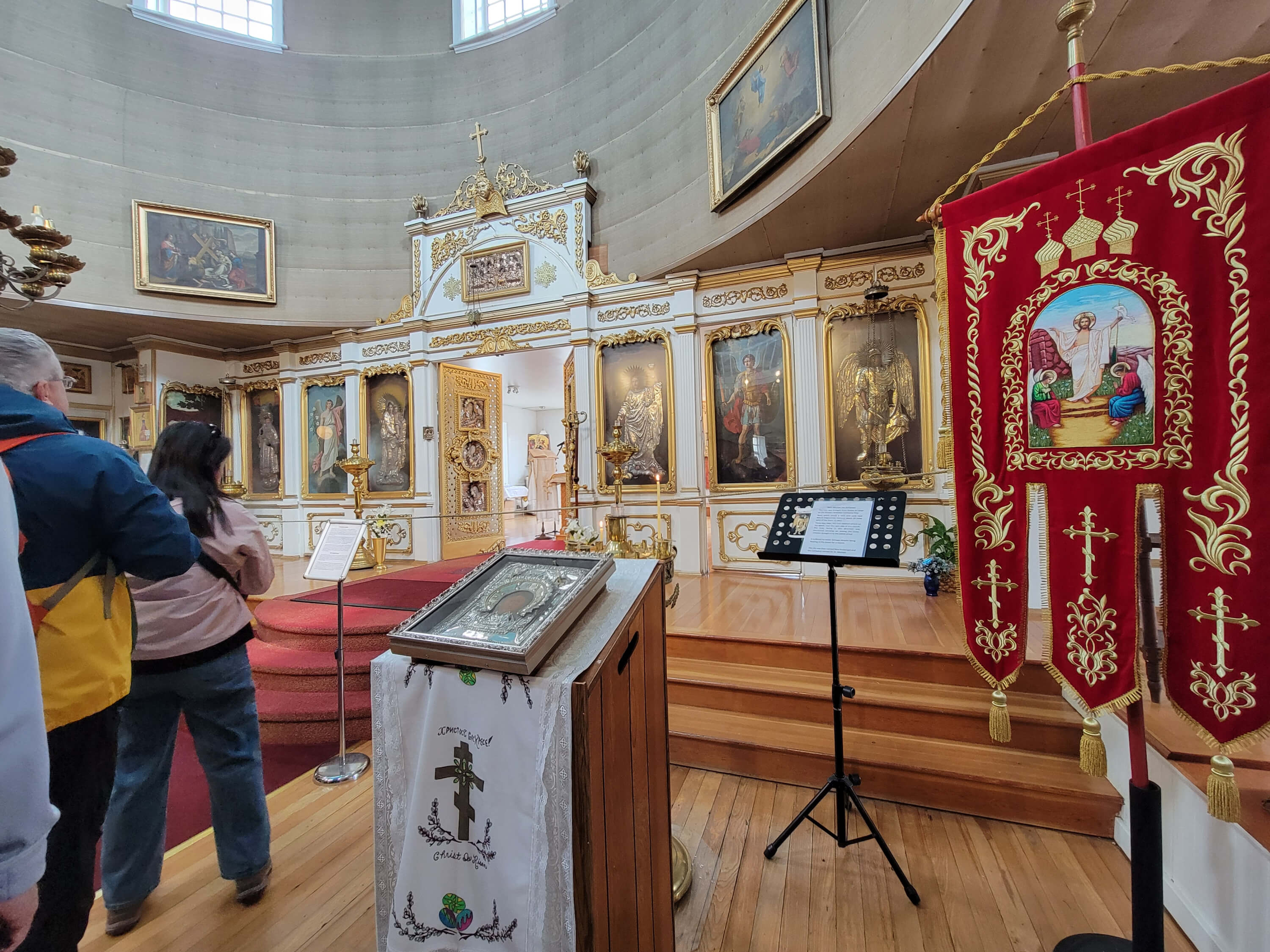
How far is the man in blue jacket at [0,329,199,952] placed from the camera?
128cm

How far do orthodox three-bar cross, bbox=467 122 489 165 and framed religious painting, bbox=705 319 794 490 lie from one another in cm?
483

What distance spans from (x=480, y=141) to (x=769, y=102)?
5160mm

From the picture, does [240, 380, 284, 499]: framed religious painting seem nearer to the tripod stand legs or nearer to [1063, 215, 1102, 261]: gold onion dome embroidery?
the tripod stand legs

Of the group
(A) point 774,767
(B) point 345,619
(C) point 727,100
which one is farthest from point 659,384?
(A) point 774,767

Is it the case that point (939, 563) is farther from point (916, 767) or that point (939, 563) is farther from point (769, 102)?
point (769, 102)

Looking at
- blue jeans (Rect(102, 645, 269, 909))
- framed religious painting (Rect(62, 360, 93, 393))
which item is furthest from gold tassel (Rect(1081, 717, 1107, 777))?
framed religious painting (Rect(62, 360, 93, 393))

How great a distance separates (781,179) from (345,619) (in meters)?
5.59

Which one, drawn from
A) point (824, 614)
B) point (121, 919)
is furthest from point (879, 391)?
point (121, 919)

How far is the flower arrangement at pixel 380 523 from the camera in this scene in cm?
743

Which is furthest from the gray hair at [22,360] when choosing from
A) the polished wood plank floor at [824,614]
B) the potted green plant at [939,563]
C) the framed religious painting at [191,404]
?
the framed religious painting at [191,404]

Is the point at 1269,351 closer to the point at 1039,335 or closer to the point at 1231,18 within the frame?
the point at 1039,335

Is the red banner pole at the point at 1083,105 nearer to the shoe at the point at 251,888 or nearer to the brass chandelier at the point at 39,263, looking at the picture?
the shoe at the point at 251,888

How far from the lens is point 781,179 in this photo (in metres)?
4.97

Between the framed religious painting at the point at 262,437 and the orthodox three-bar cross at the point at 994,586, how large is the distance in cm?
1093
